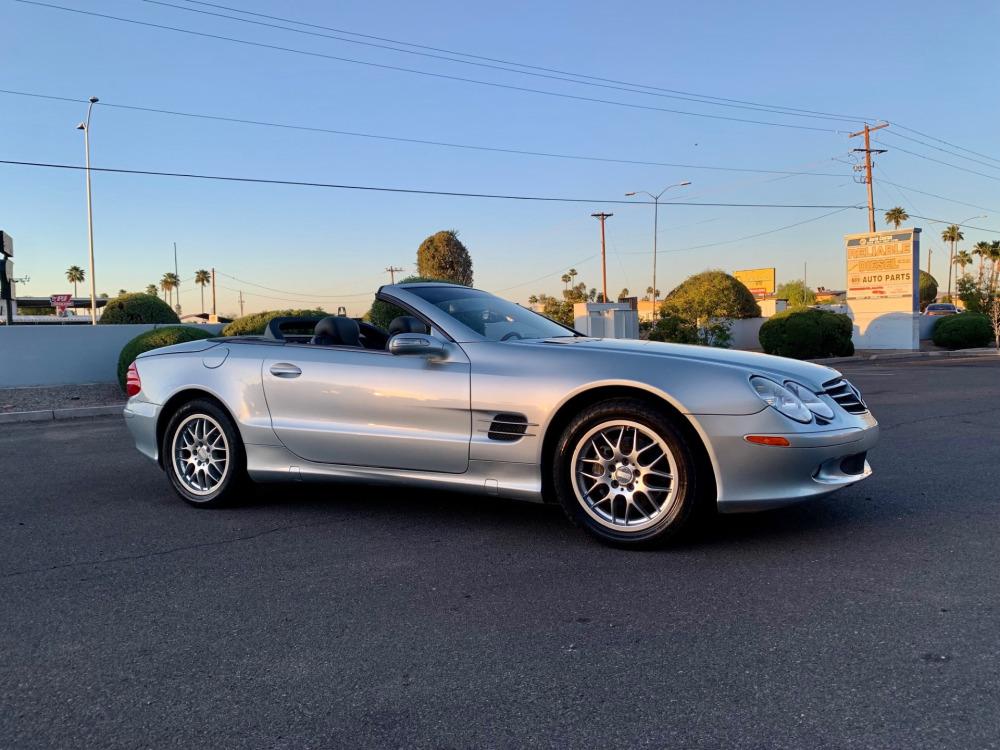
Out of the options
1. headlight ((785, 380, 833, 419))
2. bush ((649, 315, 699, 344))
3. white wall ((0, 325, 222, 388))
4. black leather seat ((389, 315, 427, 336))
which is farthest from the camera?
bush ((649, 315, 699, 344))

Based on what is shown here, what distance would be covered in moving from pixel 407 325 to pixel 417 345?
1.99ft

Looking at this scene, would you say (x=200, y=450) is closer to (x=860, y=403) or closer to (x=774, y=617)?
(x=774, y=617)

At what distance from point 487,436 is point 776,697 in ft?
7.42

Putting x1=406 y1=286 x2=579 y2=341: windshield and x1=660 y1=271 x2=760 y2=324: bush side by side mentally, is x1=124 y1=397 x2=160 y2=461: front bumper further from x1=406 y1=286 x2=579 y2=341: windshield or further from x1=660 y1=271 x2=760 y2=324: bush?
x1=660 y1=271 x2=760 y2=324: bush

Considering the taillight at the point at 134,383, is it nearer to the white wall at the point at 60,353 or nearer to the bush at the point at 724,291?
the white wall at the point at 60,353

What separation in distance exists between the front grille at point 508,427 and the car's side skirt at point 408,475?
15 centimetres

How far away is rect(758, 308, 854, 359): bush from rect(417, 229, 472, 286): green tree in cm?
1110

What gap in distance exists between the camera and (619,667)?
9.41 ft

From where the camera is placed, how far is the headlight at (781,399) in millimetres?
4066

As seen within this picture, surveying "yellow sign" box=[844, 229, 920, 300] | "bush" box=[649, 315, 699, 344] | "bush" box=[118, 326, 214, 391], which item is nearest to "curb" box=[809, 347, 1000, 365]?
"yellow sign" box=[844, 229, 920, 300]

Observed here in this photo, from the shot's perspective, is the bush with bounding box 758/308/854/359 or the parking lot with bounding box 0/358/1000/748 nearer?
the parking lot with bounding box 0/358/1000/748

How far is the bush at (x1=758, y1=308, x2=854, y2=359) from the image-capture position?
2570 centimetres

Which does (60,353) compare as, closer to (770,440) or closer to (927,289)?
(770,440)

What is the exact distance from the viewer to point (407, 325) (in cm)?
521
